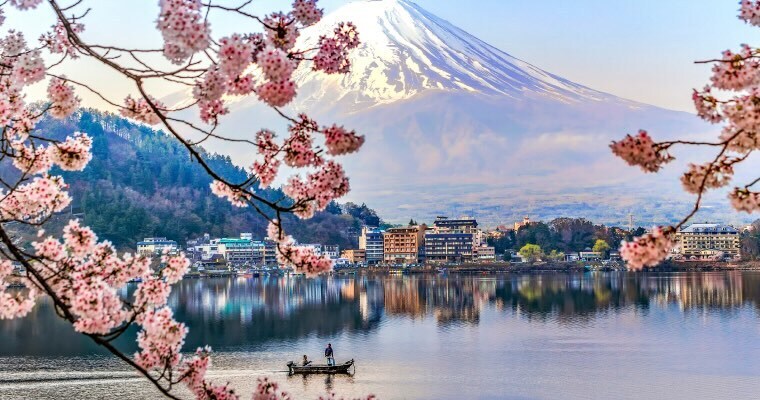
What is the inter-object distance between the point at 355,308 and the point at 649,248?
105 feet

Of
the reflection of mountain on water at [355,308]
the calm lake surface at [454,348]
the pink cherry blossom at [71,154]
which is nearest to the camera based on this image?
the pink cherry blossom at [71,154]

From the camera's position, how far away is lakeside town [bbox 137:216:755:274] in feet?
253

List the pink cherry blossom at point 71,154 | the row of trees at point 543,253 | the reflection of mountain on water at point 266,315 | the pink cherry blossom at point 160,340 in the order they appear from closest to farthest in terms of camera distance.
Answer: the pink cherry blossom at point 160,340
the pink cherry blossom at point 71,154
the reflection of mountain on water at point 266,315
the row of trees at point 543,253

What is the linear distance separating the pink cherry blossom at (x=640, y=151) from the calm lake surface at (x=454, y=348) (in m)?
13.0

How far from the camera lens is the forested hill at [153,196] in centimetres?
7488

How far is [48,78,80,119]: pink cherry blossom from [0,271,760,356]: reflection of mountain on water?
687 inches

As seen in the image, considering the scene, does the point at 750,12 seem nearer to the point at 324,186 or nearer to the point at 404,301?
the point at 324,186

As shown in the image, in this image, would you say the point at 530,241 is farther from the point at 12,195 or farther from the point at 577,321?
the point at 12,195

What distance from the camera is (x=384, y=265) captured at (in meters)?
80.2

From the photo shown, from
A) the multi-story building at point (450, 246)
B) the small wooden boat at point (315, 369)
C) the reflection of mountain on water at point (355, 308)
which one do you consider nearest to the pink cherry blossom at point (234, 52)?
the small wooden boat at point (315, 369)

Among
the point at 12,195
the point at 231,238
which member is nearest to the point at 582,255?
the point at 231,238

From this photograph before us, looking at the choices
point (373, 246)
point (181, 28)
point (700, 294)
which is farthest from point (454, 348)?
point (373, 246)

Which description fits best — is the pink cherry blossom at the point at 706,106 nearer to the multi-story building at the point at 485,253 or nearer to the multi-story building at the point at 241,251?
the multi-story building at the point at 241,251

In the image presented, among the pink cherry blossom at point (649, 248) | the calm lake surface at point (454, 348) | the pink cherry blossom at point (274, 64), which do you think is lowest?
the calm lake surface at point (454, 348)
